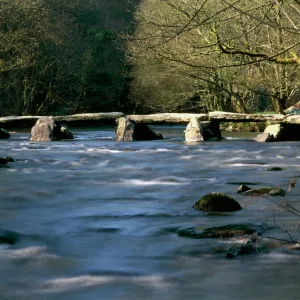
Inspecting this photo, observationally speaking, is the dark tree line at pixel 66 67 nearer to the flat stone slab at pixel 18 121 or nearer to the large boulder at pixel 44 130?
the flat stone slab at pixel 18 121

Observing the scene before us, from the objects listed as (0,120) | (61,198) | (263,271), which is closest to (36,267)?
(263,271)

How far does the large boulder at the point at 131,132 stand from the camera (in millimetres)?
22344

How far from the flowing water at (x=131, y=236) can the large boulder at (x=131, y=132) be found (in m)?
8.87

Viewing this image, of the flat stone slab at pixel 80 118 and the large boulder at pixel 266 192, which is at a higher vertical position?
the flat stone slab at pixel 80 118

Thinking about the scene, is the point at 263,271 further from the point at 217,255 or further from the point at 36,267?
the point at 36,267

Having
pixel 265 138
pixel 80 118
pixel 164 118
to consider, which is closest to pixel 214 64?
pixel 164 118

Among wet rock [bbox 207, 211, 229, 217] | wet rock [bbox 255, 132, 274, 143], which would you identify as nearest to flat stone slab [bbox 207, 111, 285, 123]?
wet rock [bbox 255, 132, 274, 143]

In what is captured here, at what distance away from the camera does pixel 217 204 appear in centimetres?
725

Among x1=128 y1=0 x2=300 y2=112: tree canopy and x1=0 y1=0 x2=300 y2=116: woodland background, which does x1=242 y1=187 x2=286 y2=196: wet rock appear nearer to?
x1=128 y1=0 x2=300 y2=112: tree canopy

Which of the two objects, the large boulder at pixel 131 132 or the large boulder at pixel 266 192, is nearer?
the large boulder at pixel 266 192

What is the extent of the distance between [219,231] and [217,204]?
1.35 m

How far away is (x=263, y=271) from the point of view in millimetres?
4699

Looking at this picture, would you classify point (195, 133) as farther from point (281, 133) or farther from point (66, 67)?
point (66, 67)

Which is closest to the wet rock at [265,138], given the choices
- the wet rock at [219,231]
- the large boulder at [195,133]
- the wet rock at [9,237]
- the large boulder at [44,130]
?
the large boulder at [195,133]
